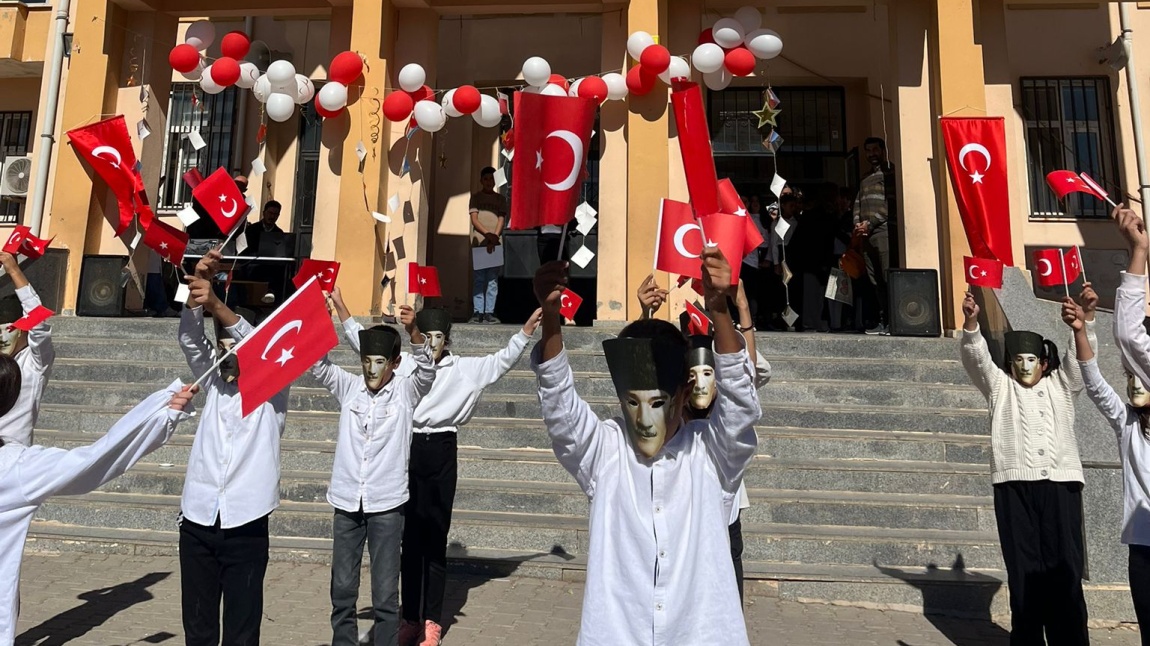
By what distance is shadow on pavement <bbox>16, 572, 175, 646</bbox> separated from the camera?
190 inches

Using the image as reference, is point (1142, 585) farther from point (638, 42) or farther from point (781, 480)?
point (638, 42)

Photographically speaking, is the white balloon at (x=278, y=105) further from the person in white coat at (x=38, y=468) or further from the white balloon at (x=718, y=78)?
the person in white coat at (x=38, y=468)

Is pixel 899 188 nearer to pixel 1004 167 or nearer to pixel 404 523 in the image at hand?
pixel 1004 167

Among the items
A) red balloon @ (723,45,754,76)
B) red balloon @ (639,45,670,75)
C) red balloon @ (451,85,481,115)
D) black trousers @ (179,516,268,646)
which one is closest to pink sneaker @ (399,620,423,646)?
black trousers @ (179,516,268,646)

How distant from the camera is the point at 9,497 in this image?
108 inches

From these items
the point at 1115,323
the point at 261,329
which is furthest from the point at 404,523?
the point at 1115,323

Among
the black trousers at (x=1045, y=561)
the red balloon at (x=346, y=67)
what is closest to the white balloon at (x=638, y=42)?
the red balloon at (x=346, y=67)

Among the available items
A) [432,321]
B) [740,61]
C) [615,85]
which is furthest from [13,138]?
[432,321]

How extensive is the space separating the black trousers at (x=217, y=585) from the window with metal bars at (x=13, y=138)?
595 inches

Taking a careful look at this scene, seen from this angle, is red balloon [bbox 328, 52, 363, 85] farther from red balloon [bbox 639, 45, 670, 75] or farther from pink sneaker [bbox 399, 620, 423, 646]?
pink sneaker [bbox 399, 620, 423, 646]

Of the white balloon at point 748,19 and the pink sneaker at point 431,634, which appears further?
the white balloon at point 748,19

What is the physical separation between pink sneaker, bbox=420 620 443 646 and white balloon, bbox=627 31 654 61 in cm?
783

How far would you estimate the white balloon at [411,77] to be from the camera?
35.5ft

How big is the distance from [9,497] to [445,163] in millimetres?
11774
